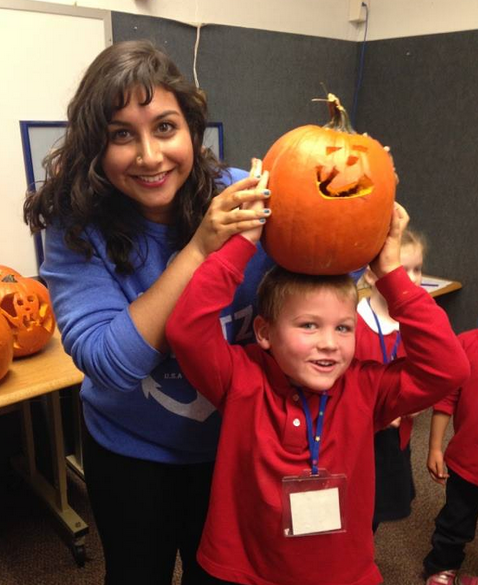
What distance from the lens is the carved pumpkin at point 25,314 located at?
1540 millimetres

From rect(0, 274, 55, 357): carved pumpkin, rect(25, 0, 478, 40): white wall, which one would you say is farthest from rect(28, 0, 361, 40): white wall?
rect(0, 274, 55, 357): carved pumpkin

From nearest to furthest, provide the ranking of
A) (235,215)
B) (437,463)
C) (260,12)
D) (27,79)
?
(235,215)
(437,463)
(27,79)
(260,12)

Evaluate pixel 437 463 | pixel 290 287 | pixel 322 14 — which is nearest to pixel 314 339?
pixel 290 287

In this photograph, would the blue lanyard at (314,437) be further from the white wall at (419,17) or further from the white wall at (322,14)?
the white wall at (419,17)

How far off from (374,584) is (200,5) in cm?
212

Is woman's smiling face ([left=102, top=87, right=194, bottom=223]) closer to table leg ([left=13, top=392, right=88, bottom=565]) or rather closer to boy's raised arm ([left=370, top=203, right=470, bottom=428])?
boy's raised arm ([left=370, top=203, right=470, bottom=428])

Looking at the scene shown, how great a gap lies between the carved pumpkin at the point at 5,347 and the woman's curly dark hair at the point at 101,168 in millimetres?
534

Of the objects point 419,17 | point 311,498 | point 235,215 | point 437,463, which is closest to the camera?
point 235,215

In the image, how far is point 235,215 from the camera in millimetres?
770

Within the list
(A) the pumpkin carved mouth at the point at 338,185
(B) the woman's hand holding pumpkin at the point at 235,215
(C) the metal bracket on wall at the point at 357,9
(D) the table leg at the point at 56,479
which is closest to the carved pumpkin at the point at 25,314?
(D) the table leg at the point at 56,479

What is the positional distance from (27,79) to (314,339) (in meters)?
1.50

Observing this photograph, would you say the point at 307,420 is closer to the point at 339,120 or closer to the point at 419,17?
the point at 339,120

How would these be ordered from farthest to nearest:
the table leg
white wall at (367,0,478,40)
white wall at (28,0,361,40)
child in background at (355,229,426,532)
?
white wall at (367,0,478,40) → white wall at (28,0,361,40) → the table leg → child in background at (355,229,426,532)

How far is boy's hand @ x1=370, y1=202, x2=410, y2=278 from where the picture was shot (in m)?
0.85
